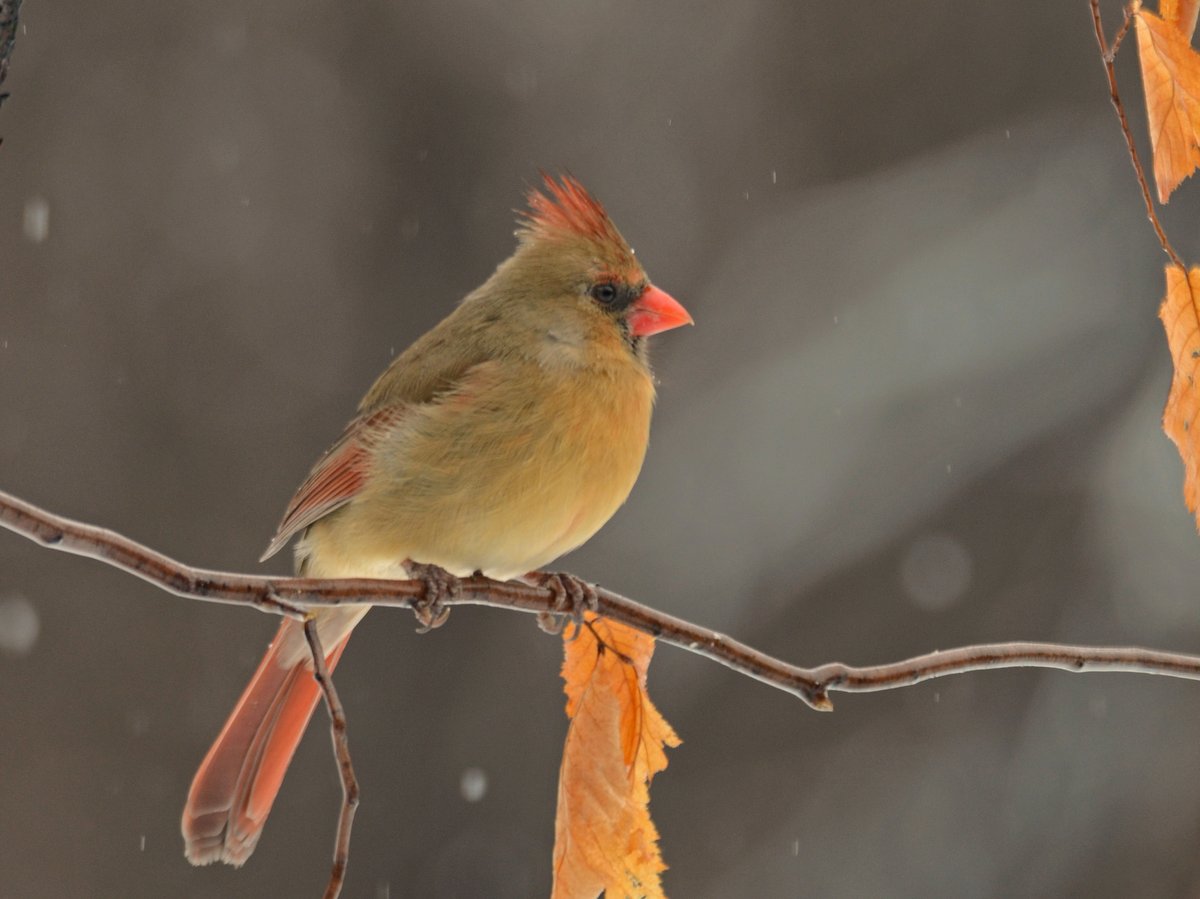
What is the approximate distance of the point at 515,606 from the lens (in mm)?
2125

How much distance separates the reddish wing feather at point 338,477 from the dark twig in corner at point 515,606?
0.55 m

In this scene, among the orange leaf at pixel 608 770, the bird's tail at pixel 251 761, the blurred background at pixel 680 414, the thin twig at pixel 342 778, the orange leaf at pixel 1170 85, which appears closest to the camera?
the thin twig at pixel 342 778

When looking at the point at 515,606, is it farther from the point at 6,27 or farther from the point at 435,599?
the point at 6,27

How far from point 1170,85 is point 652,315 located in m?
1.34

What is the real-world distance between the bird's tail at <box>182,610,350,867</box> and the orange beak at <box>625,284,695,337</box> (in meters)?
0.84

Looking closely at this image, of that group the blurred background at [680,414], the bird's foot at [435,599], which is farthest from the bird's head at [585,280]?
the blurred background at [680,414]

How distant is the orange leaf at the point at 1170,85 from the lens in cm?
145

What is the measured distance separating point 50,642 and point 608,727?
330 centimetres

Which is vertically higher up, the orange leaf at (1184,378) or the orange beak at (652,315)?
the orange beak at (652,315)

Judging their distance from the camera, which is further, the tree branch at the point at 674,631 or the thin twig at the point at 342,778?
the tree branch at the point at 674,631

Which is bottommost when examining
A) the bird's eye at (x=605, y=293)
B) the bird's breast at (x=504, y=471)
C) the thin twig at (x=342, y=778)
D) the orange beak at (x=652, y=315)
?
the thin twig at (x=342, y=778)

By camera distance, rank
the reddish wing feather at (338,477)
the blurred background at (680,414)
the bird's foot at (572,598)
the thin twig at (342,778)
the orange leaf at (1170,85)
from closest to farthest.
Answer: the thin twig at (342,778) < the orange leaf at (1170,85) < the bird's foot at (572,598) < the reddish wing feather at (338,477) < the blurred background at (680,414)

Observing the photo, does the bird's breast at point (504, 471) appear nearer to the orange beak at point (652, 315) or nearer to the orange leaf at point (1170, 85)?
the orange beak at point (652, 315)

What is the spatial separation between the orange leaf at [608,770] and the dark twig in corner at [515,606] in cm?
6
